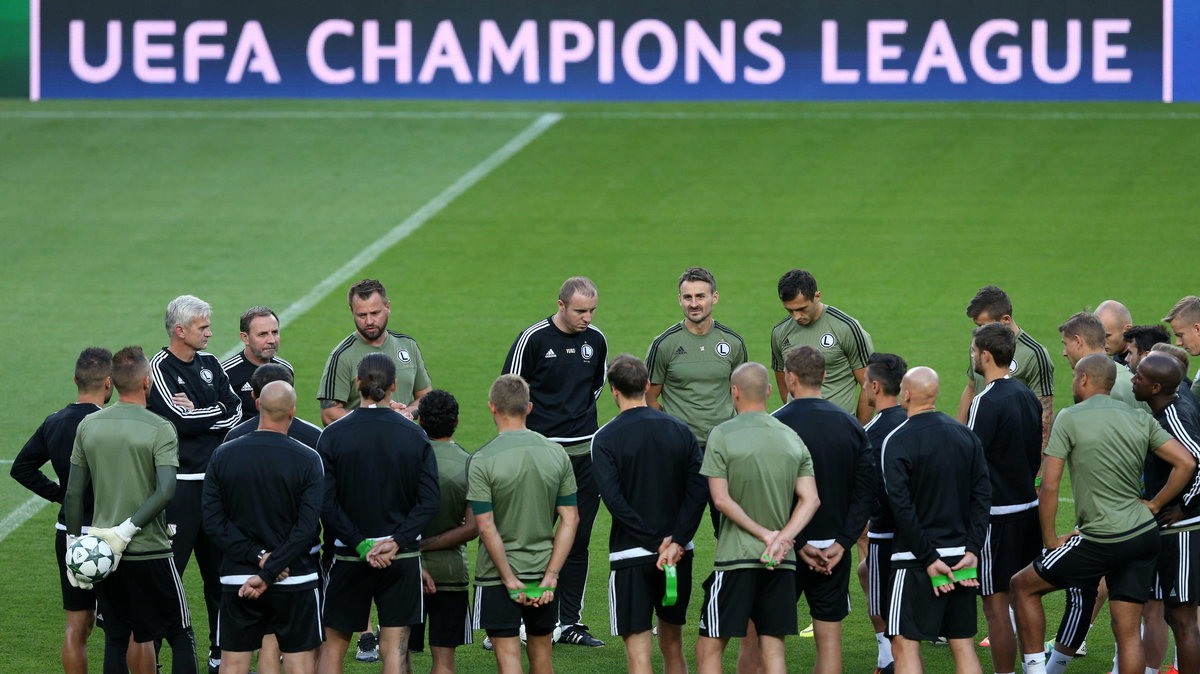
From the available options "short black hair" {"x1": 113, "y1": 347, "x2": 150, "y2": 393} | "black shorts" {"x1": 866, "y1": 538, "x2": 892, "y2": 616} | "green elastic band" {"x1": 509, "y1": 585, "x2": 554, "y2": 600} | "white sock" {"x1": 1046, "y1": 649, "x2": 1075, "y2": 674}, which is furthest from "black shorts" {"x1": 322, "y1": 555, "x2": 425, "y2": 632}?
"white sock" {"x1": 1046, "y1": 649, "x2": 1075, "y2": 674}

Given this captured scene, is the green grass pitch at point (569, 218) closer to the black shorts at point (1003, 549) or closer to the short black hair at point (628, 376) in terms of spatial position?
the short black hair at point (628, 376)

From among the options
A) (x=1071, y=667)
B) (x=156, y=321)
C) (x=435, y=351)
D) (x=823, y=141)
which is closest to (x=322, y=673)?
(x=1071, y=667)

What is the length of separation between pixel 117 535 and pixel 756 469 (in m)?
3.01

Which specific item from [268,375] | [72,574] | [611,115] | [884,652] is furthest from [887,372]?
[611,115]

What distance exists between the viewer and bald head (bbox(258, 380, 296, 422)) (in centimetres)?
670

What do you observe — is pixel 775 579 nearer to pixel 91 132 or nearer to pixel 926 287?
pixel 926 287

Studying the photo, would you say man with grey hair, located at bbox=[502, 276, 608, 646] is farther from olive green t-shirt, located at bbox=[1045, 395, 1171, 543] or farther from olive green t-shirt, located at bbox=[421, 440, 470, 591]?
olive green t-shirt, located at bbox=[1045, 395, 1171, 543]

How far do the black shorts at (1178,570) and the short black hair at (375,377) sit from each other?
387cm

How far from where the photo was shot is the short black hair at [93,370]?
24.0 ft

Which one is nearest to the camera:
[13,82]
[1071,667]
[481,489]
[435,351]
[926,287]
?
[481,489]

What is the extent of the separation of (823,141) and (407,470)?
1598cm

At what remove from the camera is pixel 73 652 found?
24.4ft

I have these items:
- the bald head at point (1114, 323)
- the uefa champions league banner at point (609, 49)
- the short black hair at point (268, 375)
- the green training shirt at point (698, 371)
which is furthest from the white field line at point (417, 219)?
the bald head at point (1114, 323)

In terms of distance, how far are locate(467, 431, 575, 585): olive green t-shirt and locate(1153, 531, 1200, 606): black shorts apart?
298 cm
